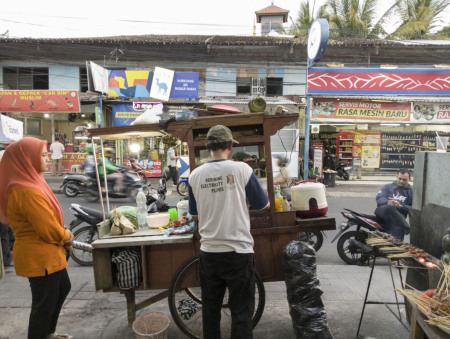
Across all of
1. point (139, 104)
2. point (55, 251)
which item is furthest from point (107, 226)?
point (139, 104)

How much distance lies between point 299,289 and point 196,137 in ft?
6.26

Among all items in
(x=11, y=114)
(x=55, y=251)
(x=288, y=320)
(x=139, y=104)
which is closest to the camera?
(x=55, y=251)

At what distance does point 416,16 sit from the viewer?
18469 millimetres

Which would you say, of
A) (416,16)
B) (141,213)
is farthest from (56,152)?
(416,16)

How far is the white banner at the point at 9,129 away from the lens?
217 inches

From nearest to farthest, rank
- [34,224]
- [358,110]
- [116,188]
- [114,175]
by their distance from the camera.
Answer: [34,224] → [114,175] → [116,188] → [358,110]

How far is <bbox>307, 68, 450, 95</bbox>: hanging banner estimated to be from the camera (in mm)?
10453

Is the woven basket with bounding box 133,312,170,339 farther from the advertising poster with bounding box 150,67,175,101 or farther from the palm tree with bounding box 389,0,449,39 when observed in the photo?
the palm tree with bounding box 389,0,449,39

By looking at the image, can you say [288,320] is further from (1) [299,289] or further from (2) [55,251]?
(2) [55,251]

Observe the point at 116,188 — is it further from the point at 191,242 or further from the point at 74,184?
the point at 191,242

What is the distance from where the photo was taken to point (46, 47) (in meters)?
15.3

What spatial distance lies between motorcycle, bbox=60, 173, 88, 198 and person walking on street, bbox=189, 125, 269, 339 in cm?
852

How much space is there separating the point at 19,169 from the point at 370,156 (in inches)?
640

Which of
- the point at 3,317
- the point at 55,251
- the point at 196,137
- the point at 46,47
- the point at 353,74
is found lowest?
the point at 3,317
